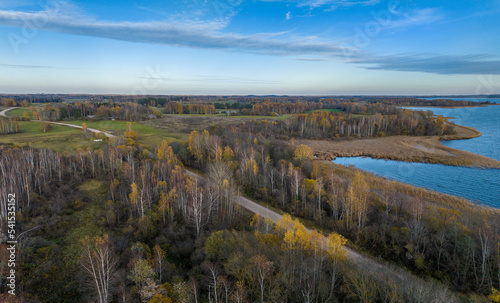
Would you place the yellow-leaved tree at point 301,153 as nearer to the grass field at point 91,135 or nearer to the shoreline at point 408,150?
the shoreline at point 408,150

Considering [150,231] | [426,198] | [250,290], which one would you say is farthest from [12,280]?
[426,198]

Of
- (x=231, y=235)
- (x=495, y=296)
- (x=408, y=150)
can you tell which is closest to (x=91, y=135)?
(x=231, y=235)

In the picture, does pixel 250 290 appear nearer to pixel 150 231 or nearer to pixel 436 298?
pixel 436 298

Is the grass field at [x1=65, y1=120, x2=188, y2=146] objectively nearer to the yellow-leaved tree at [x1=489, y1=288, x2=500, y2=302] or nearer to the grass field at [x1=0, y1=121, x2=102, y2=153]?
the grass field at [x1=0, y1=121, x2=102, y2=153]

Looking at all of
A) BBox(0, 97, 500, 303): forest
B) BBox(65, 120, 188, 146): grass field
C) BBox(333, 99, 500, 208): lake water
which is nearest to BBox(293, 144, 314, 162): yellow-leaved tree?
BBox(0, 97, 500, 303): forest

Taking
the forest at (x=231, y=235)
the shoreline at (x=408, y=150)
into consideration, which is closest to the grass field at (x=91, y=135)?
the forest at (x=231, y=235)

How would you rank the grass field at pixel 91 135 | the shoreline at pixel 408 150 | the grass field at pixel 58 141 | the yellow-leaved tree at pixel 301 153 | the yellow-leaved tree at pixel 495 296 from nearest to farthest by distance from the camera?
the yellow-leaved tree at pixel 495 296 < the yellow-leaved tree at pixel 301 153 < the grass field at pixel 58 141 < the grass field at pixel 91 135 < the shoreline at pixel 408 150
